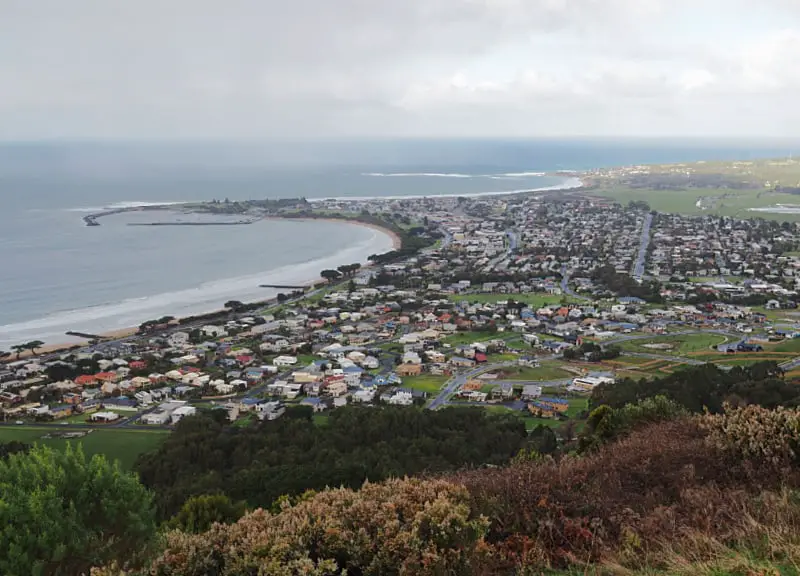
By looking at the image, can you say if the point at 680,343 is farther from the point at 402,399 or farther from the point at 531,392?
the point at 402,399

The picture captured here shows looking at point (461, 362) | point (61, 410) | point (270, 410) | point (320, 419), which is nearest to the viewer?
point (320, 419)

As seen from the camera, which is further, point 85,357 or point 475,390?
point 85,357

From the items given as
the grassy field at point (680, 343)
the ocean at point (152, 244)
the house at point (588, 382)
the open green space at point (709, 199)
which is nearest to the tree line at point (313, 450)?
the house at point (588, 382)

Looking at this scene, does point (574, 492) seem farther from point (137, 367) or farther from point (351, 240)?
point (351, 240)

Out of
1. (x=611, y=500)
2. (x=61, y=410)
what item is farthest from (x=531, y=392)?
(x=611, y=500)

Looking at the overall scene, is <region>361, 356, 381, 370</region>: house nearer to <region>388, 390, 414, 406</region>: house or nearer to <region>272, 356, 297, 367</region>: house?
<region>272, 356, 297, 367</region>: house

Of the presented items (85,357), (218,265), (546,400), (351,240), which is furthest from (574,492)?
(351,240)
